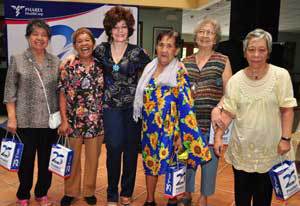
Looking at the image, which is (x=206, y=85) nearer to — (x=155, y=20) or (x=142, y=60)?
(x=142, y=60)

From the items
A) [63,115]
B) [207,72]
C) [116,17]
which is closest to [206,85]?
[207,72]

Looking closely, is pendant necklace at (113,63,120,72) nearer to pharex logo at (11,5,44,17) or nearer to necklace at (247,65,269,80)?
necklace at (247,65,269,80)

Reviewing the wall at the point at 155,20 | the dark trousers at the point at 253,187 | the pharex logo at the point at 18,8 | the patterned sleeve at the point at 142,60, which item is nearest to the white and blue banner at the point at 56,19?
the pharex logo at the point at 18,8

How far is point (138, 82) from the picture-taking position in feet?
8.27

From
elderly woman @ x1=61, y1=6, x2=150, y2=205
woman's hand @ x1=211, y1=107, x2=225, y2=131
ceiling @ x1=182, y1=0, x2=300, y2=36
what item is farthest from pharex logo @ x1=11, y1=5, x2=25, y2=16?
ceiling @ x1=182, y1=0, x2=300, y2=36

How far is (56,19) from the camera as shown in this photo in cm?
455

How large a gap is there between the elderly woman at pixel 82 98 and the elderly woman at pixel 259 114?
39.6 inches

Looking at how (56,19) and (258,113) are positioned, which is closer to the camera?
(258,113)

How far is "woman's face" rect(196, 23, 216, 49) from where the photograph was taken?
2.46 metres

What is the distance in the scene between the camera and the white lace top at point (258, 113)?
6.25 ft

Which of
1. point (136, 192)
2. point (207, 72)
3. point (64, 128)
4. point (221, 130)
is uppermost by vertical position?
point (207, 72)

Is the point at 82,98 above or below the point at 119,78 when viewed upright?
below

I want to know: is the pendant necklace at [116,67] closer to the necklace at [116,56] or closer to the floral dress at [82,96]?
the necklace at [116,56]

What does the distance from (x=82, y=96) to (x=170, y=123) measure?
0.68 m
